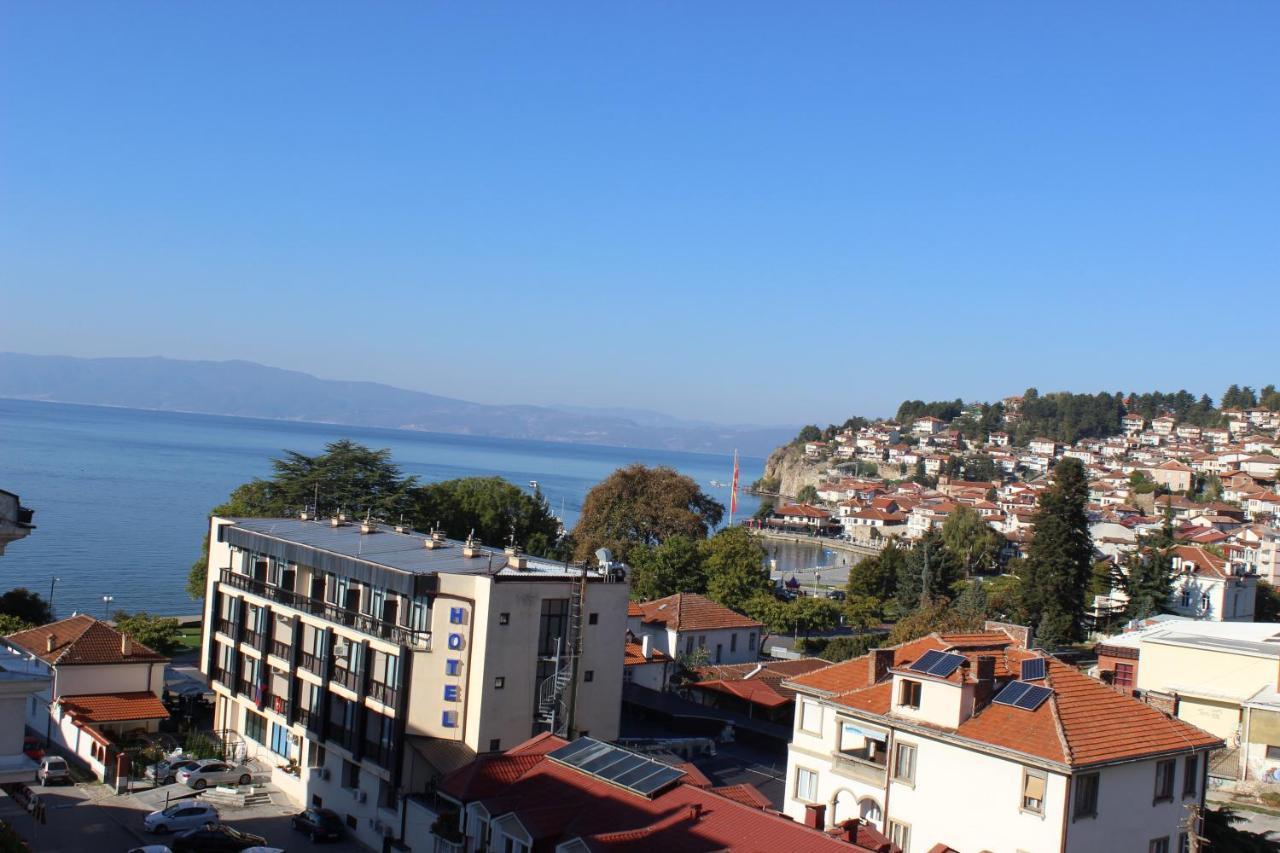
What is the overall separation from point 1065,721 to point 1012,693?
90 cm

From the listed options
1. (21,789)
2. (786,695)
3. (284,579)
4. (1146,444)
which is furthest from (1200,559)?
(1146,444)

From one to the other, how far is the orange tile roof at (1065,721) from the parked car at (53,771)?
14379 mm

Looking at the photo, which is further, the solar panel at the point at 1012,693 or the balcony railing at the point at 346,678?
the balcony railing at the point at 346,678

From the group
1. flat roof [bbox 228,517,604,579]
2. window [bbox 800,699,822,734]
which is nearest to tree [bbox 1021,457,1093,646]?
flat roof [bbox 228,517,604,579]

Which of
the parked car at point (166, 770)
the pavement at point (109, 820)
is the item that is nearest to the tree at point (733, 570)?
the pavement at point (109, 820)

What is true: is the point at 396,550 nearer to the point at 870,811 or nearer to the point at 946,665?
the point at 870,811

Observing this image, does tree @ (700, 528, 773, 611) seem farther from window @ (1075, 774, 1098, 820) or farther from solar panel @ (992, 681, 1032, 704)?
window @ (1075, 774, 1098, 820)

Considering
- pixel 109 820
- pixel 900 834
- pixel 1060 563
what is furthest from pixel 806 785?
pixel 1060 563

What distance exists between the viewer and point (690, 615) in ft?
119

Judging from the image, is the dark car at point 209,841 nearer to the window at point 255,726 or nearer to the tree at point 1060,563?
the window at point 255,726

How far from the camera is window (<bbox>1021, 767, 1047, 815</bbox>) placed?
1405cm

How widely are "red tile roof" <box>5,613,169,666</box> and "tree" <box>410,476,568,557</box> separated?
2330cm

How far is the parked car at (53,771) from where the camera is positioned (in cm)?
2103

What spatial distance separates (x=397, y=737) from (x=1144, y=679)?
63.7 feet
